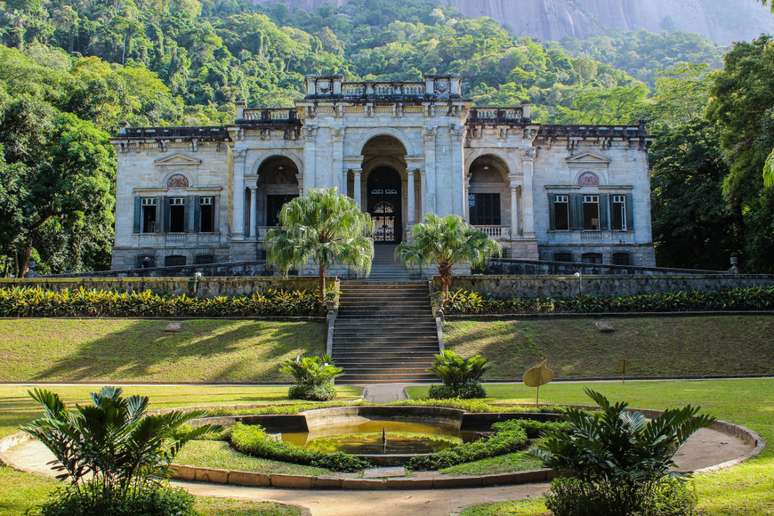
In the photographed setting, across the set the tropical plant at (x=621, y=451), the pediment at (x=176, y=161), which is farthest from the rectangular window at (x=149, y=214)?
the tropical plant at (x=621, y=451)

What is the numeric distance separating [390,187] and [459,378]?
25.6 metres

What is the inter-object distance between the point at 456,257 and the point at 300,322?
693 cm

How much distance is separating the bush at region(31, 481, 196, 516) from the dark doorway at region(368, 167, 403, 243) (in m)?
35.1

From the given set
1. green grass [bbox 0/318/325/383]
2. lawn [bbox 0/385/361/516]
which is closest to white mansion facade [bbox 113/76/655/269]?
green grass [bbox 0/318/325/383]

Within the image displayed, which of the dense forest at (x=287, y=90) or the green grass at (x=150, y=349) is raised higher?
the dense forest at (x=287, y=90)

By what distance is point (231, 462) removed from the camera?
10133mm

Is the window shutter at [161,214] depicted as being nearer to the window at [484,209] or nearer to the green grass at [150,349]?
the green grass at [150,349]

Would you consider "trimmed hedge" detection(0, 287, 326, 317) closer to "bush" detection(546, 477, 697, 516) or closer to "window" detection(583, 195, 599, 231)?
"window" detection(583, 195, 599, 231)

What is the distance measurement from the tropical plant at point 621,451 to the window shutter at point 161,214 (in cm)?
3719

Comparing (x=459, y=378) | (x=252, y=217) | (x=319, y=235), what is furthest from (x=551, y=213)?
(x=459, y=378)

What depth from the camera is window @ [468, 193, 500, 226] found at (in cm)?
4094

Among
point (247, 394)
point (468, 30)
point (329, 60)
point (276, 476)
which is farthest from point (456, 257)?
point (468, 30)

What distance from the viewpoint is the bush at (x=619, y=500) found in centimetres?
620

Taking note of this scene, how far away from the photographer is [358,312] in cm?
2792
